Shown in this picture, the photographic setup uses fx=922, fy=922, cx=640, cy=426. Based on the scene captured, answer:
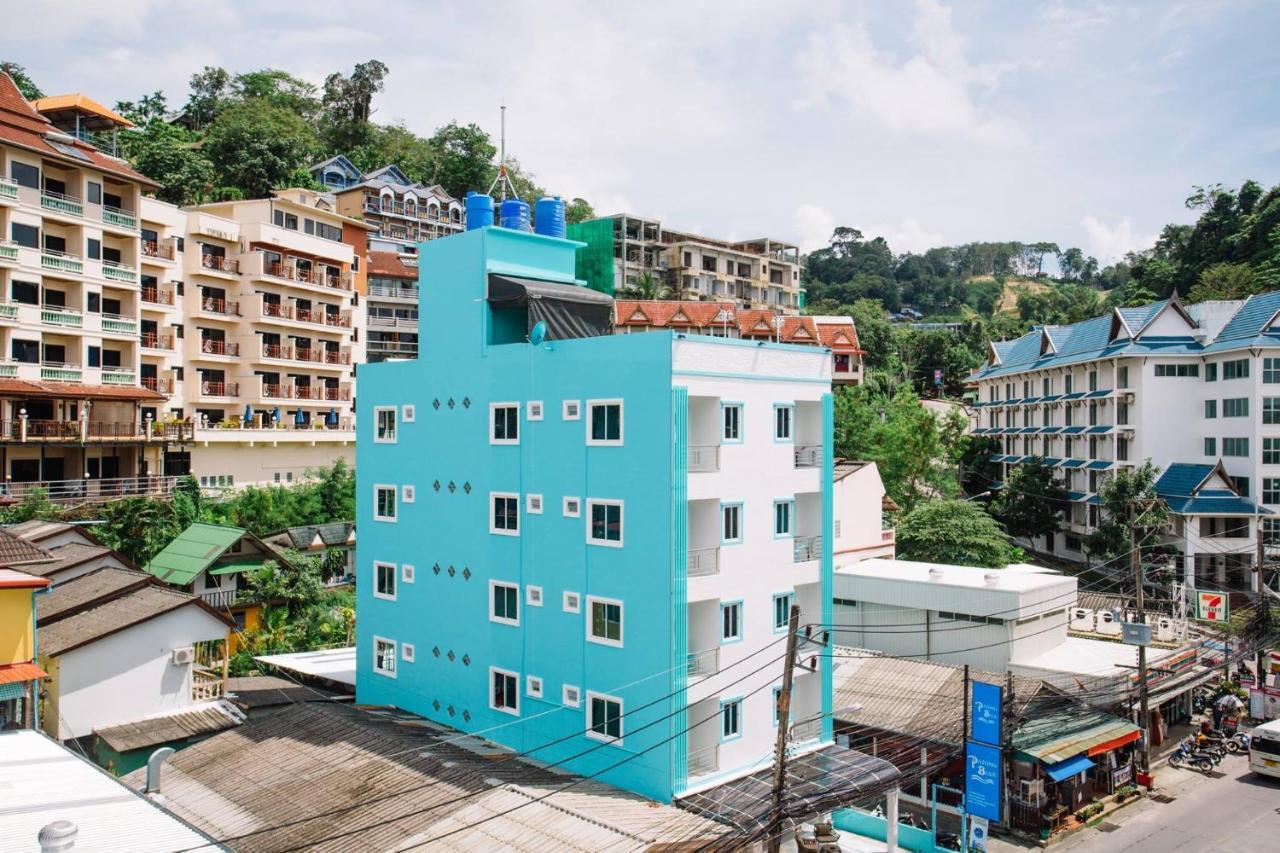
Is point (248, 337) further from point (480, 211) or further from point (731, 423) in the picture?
point (731, 423)

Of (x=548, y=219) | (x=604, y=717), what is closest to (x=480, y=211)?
(x=548, y=219)

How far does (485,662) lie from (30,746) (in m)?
9.57

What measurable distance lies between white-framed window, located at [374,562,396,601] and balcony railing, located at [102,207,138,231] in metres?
26.2

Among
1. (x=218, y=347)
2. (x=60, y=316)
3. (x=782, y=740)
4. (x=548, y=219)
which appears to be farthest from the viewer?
(x=218, y=347)

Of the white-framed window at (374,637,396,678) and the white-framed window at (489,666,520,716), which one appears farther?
the white-framed window at (374,637,396,678)

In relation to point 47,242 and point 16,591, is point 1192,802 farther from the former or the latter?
point 47,242

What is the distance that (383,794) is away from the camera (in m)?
18.6

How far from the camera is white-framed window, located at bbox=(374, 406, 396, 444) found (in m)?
25.9

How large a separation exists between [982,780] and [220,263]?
1690 inches

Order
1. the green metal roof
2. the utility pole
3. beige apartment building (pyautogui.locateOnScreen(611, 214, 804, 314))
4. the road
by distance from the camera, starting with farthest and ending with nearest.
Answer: beige apartment building (pyautogui.locateOnScreen(611, 214, 804, 314)), the green metal roof, the road, the utility pole

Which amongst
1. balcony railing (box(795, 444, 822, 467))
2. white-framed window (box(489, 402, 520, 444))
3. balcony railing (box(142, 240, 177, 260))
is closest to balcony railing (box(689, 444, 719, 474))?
balcony railing (box(795, 444, 822, 467))

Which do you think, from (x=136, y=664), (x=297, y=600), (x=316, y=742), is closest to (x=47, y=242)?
(x=297, y=600)

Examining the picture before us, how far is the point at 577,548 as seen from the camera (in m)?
21.1

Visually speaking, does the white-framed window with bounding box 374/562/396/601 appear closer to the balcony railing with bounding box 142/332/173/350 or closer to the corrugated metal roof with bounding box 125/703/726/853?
the corrugated metal roof with bounding box 125/703/726/853
